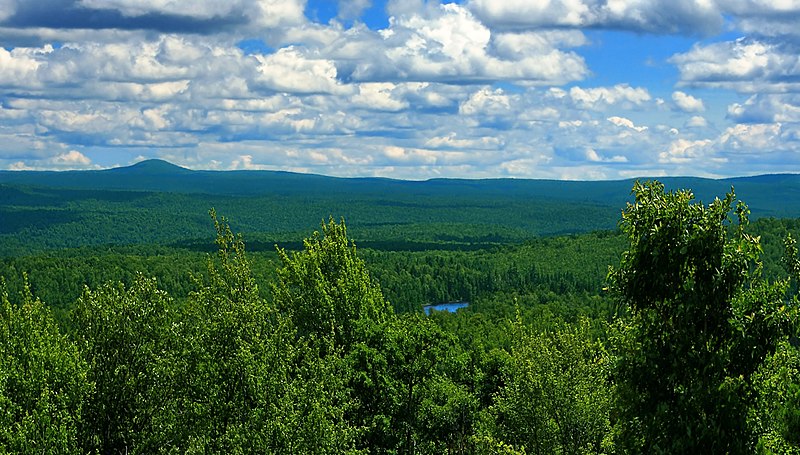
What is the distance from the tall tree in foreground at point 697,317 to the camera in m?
19.4

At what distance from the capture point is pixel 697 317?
19.9 meters

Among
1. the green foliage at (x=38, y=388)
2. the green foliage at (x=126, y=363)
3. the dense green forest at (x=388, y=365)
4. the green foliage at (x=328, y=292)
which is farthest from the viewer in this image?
the green foliage at (x=328, y=292)

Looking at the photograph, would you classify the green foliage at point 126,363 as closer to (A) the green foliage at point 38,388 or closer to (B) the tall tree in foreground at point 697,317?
(A) the green foliage at point 38,388

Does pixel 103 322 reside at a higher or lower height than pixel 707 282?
lower

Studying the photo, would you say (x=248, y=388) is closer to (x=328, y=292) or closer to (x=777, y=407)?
(x=328, y=292)

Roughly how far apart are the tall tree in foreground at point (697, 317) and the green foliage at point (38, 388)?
1842 cm

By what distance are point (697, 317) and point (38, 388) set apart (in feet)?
73.8

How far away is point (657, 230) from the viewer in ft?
64.1

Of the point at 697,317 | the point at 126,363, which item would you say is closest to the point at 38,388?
the point at 126,363

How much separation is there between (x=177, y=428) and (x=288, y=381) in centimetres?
404

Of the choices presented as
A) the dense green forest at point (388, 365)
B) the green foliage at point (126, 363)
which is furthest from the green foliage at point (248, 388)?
the green foliage at point (126, 363)

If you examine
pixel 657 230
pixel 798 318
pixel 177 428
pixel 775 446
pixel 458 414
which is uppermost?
pixel 657 230

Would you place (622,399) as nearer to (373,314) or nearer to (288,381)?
(288,381)

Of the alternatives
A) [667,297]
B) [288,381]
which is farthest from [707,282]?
[288,381]
